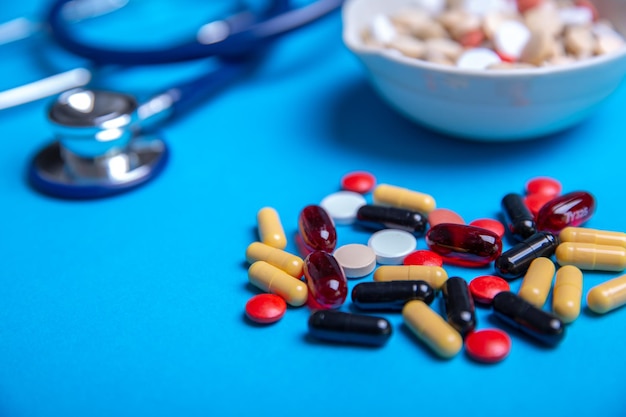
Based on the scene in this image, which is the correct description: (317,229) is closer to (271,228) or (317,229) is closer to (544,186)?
(271,228)

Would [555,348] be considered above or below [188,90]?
below

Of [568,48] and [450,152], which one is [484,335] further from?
[568,48]

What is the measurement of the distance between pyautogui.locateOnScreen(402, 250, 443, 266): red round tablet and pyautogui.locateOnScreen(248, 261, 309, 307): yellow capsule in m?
0.15

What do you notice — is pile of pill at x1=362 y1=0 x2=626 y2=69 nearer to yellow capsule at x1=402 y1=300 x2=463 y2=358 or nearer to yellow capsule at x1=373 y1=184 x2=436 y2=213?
yellow capsule at x1=373 y1=184 x2=436 y2=213

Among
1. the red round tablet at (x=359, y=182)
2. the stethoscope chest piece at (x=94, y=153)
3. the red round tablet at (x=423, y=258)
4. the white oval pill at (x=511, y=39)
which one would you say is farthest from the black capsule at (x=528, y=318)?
the stethoscope chest piece at (x=94, y=153)

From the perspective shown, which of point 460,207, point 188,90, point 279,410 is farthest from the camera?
point 188,90

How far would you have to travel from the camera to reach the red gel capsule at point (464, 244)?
0.88 meters

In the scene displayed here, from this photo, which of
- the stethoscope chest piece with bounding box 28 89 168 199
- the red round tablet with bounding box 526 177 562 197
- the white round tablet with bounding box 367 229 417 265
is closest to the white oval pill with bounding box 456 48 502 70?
the red round tablet with bounding box 526 177 562 197

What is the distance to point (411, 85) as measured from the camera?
1.06 meters

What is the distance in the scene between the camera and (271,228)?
0.97 m

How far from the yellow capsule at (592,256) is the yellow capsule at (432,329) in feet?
0.65

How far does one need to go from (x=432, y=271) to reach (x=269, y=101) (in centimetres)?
63

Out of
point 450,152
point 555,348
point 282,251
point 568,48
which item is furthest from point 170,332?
point 568,48

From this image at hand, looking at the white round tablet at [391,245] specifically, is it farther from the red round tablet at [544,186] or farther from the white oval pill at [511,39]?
the white oval pill at [511,39]
